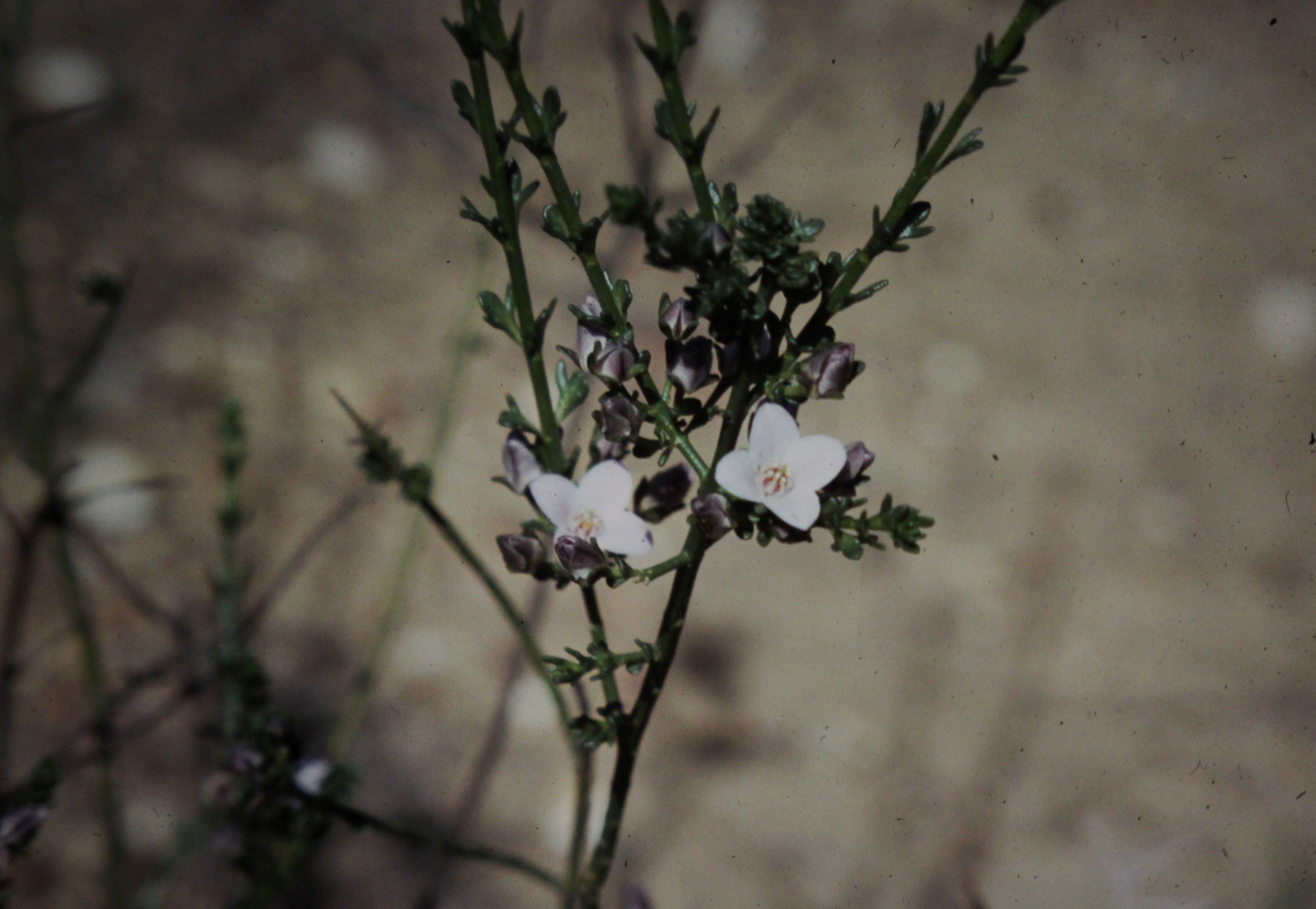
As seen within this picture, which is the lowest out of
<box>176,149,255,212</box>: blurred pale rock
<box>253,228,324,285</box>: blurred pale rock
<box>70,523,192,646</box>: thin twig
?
<box>70,523,192,646</box>: thin twig

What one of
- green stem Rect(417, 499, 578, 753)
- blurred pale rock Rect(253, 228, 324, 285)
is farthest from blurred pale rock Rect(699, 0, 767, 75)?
green stem Rect(417, 499, 578, 753)

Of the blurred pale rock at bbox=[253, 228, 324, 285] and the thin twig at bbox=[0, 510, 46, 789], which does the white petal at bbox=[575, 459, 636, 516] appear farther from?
the blurred pale rock at bbox=[253, 228, 324, 285]

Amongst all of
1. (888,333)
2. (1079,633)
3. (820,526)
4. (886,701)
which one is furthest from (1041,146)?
(820,526)

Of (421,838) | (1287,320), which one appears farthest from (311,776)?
(1287,320)

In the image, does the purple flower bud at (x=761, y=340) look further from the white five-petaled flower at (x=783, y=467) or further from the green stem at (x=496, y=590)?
the green stem at (x=496, y=590)

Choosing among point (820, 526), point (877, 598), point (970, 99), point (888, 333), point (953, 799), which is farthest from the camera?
point (888, 333)

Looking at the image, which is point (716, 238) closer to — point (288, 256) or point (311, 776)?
point (311, 776)

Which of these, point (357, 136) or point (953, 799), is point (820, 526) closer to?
point (953, 799)
